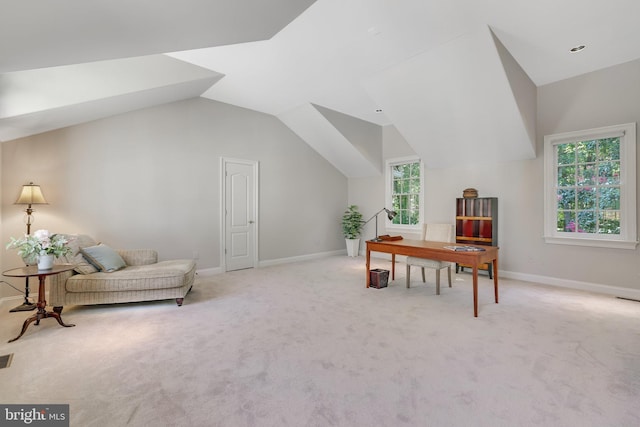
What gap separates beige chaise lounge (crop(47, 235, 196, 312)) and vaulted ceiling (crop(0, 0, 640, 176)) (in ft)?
5.39

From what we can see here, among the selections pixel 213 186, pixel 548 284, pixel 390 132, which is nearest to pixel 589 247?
pixel 548 284

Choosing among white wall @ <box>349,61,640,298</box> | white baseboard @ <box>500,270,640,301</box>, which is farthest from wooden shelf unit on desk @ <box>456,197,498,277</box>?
white baseboard @ <box>500,270,640,301</box>

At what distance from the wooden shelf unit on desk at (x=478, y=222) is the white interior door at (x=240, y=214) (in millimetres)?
3759

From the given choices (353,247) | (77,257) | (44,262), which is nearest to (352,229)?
(353,247)

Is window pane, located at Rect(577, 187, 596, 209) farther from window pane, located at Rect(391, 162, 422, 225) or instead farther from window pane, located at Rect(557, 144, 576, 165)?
window pane, located at Rect(391, 162, 422, 225)

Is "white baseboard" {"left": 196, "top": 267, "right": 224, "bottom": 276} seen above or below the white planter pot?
below

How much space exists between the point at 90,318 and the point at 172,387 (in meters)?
1.87

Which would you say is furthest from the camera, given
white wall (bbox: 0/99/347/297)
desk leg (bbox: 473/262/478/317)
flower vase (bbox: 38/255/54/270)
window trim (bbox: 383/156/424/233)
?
window trim (bbox: 383/156/424/233)

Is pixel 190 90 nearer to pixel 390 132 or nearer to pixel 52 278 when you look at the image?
pixel 52 278

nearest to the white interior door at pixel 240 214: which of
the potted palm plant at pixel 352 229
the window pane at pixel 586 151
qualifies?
the potted palm plant at pixel 352 229

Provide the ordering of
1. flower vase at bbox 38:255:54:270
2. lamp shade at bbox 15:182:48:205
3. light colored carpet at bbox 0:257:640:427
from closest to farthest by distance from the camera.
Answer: light colored carpet at bbox 0:257:640:427 → flower vase at bbox 38:255:54:270 → lamp shade at bbox 15:182:48:205

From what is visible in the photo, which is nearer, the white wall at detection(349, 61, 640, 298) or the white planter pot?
the white wall at detection(349, 61, 640, 298)

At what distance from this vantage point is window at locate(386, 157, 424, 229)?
6148 millimetres

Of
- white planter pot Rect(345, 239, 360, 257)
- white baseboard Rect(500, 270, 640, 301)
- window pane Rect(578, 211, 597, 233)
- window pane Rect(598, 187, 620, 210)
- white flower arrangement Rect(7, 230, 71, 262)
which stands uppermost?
window pane Rect(598, 187, 620, 210)
